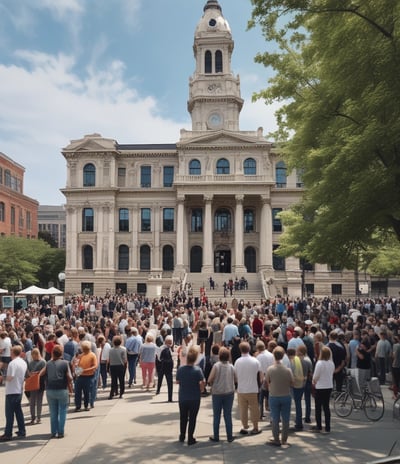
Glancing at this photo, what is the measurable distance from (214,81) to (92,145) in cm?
1887

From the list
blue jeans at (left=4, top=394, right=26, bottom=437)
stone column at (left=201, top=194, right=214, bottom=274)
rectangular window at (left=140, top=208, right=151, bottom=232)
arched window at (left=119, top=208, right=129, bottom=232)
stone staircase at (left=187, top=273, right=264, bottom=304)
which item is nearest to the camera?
blue jeans at (left=4, top=394, right=26, bottom=437)

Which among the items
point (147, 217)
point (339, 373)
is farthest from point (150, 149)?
point (339, 373)

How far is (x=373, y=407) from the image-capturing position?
10570 mm

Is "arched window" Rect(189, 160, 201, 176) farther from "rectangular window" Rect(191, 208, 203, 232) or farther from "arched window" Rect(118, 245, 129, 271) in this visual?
"arched window" Rect(118, 245, 129, 271)

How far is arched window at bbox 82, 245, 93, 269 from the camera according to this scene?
56875 millimetres

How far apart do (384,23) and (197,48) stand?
55.1 metres

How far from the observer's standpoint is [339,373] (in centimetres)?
1266

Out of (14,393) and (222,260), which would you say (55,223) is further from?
(14,393)

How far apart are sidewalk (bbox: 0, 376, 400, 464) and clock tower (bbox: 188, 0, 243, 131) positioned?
52652mm

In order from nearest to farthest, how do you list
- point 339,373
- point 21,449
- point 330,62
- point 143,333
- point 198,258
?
point 21,449 < point 339,373 < point 330,62 < point 143,333 < point 198,258

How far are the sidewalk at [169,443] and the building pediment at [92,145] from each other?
157 feet

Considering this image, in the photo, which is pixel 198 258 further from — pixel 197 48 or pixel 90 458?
pixel 90 458

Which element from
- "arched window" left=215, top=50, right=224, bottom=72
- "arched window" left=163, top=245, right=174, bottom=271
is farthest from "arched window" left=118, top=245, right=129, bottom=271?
"arched window" left=215, top=50, right=224, bottom=72

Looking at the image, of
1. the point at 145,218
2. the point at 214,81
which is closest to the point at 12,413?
the point at 145,218
